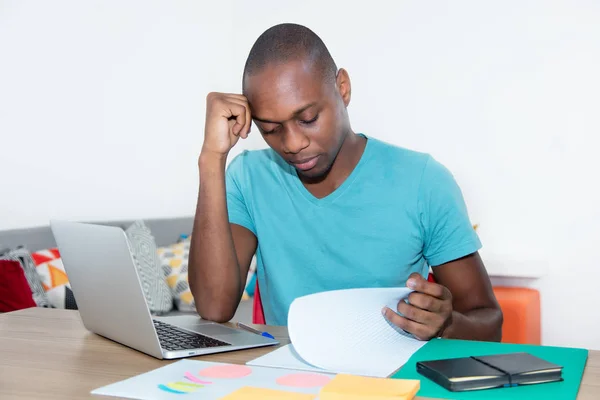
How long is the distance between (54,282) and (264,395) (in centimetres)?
200

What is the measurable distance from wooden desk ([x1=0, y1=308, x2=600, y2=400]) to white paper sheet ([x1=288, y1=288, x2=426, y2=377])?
114 millimetres

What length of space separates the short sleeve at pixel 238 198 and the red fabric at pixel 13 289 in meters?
1.09

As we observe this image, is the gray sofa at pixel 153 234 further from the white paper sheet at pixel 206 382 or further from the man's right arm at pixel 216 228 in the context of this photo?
the white paper sheet at pixel 206 382

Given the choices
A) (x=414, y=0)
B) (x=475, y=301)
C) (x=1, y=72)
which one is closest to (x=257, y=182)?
(x=475, y=301)

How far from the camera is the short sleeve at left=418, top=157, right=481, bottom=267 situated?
4.57ft

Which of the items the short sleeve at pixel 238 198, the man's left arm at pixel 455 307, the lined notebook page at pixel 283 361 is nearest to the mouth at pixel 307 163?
the short sleeve at pixel 238 198

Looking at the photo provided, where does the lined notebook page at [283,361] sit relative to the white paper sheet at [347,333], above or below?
below

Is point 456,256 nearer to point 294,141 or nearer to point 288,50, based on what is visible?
point 294,141

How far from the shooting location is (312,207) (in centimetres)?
150

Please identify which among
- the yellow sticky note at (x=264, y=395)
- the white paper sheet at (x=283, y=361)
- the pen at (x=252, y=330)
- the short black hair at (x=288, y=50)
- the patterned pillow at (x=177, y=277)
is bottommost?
the patterned pillow at (x=177, y=277)

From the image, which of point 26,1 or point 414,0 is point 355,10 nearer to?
point 414,0

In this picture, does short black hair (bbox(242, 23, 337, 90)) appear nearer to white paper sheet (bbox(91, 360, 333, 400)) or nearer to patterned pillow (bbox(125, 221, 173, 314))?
white paper sheet (bbox(91, 360, 333, 400))

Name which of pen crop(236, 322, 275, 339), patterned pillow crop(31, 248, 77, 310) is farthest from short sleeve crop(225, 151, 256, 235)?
patterned pillow crop(31, 248, 77, 310)

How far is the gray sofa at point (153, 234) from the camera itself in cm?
261
